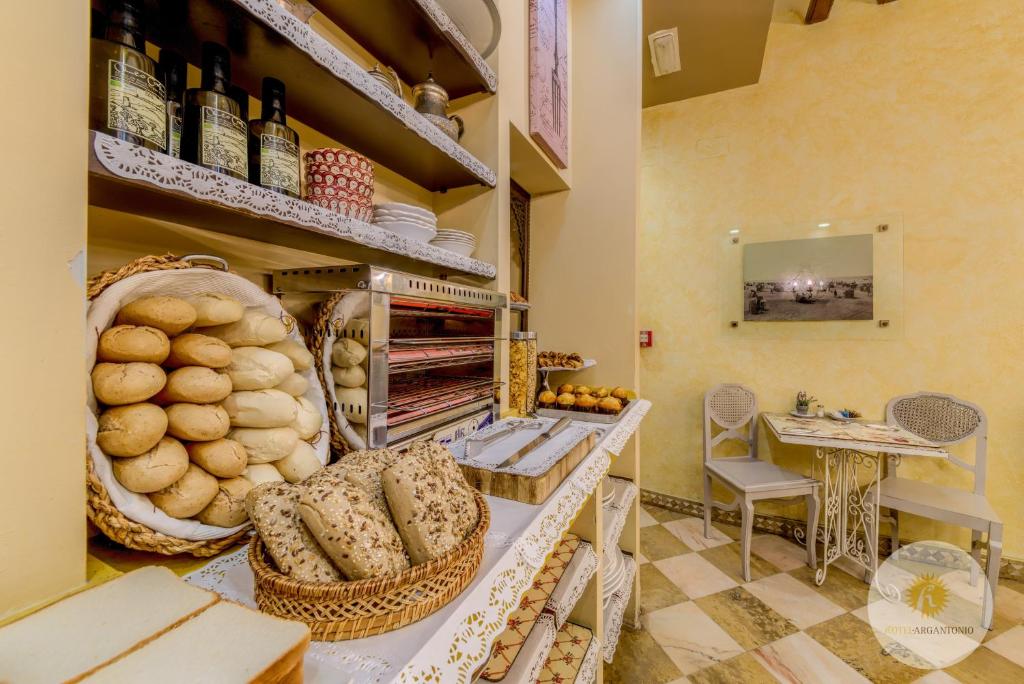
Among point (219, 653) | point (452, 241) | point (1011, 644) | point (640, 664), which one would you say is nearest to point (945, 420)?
point (1011, 644)

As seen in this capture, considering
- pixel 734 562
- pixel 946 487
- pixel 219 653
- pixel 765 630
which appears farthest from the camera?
pixel 734 562

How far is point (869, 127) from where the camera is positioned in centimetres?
243

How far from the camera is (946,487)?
2.18 meters

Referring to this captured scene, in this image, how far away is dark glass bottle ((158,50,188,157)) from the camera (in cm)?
54

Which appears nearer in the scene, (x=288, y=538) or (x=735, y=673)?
(x=288, y=538)

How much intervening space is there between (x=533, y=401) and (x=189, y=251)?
1.04 meters

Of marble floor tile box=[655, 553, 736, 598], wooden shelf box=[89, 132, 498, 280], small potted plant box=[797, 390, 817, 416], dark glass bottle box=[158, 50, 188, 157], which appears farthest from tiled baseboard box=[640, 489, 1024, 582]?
dark glass bottle box=[158, 50, 188, 157]

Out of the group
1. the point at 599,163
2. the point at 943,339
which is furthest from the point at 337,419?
the point at 943,339

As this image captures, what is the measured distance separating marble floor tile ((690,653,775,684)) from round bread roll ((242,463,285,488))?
178cm

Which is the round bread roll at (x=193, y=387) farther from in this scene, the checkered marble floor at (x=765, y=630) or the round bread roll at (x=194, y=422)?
the checkered marble floor at (x=765, y=630)

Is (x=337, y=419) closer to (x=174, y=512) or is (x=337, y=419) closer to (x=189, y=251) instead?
(x=174, y=512)

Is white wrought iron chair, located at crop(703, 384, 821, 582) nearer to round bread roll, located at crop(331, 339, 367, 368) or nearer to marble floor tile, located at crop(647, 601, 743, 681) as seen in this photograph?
marble floor tile, located at crop(647, 601, 743, 681)

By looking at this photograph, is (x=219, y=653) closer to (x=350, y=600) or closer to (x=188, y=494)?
(x=350, y=600)

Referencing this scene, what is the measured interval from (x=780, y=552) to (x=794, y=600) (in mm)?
506
